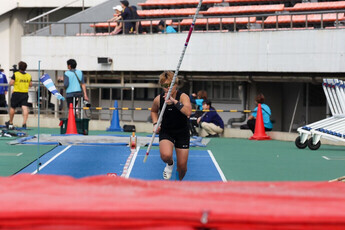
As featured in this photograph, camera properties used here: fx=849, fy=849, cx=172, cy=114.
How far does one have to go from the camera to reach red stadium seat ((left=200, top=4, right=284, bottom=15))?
28766 millimetres

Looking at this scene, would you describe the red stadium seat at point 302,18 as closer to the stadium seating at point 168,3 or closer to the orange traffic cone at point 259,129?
the orange traffic cone at point 259,129

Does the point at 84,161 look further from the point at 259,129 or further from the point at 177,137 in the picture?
the point at 259,129

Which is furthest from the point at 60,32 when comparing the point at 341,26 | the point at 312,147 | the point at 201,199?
the point at 201,199

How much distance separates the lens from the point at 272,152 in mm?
18641

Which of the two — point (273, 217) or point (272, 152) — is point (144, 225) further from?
point (272, 152)

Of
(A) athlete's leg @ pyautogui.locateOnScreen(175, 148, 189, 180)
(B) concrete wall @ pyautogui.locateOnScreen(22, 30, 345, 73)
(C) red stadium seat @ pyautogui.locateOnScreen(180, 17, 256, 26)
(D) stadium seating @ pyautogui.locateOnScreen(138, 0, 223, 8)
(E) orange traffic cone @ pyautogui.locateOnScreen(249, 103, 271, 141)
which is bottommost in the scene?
(E) orange traffic cone @ pyautogui.locateOnScreen(249, 103, 271, 141)

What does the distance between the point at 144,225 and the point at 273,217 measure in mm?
726

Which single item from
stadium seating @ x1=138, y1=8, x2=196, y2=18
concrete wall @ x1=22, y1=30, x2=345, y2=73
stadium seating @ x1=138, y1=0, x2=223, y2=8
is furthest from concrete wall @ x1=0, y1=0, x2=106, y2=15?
concrete wall @ x1=22, y1=30, x2=345, y2=73

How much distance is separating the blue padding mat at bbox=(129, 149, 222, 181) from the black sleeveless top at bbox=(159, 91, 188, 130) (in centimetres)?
103

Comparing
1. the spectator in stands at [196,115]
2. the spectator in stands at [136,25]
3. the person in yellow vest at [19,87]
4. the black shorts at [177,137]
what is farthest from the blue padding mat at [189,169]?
the spectator in stands at [136,25]

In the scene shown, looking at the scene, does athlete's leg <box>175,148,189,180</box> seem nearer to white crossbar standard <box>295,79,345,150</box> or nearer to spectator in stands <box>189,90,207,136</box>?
white crossbar standard <box>295,79,345,150</box>

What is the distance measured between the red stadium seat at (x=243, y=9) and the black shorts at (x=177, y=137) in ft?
57.8

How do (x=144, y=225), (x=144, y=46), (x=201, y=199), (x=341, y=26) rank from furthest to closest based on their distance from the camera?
(x=144, y=46), (x=341, y=26), (x=201, y=199), (x=144, y=225)

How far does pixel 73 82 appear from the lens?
73.9 feet
